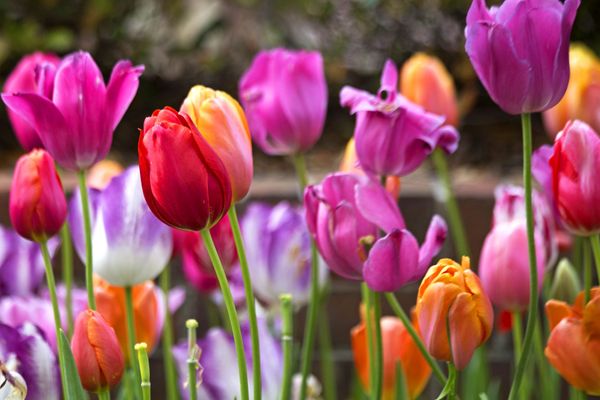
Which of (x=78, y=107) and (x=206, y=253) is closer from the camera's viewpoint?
(x=78, y=107)

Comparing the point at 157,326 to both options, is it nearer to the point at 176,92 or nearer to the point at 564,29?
the point at 564,29

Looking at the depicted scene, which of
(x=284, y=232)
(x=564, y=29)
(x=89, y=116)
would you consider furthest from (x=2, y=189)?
(x=564, y=29)

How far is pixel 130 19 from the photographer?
2.46m

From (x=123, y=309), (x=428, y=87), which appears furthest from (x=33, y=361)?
(x=428, y=87)

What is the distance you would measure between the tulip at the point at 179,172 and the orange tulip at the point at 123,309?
234 millimetres

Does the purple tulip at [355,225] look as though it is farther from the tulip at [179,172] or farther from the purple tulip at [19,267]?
the purple tulip at [19,267]

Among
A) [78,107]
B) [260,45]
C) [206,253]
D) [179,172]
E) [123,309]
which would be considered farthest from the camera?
[260,45]

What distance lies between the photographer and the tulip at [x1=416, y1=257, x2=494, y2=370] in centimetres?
54

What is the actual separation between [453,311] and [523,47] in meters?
0.14

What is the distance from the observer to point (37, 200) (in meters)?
0.64

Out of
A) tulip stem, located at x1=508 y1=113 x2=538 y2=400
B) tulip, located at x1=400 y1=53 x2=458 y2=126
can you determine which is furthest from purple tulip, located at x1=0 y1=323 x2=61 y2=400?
tulip, located at x1=400 y1=53 x2=458 y2=126

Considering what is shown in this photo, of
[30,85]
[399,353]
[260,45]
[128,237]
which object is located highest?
[260,45]

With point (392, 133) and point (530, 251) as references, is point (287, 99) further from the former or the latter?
point (530, 251)

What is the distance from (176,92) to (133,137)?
0.15 meters
